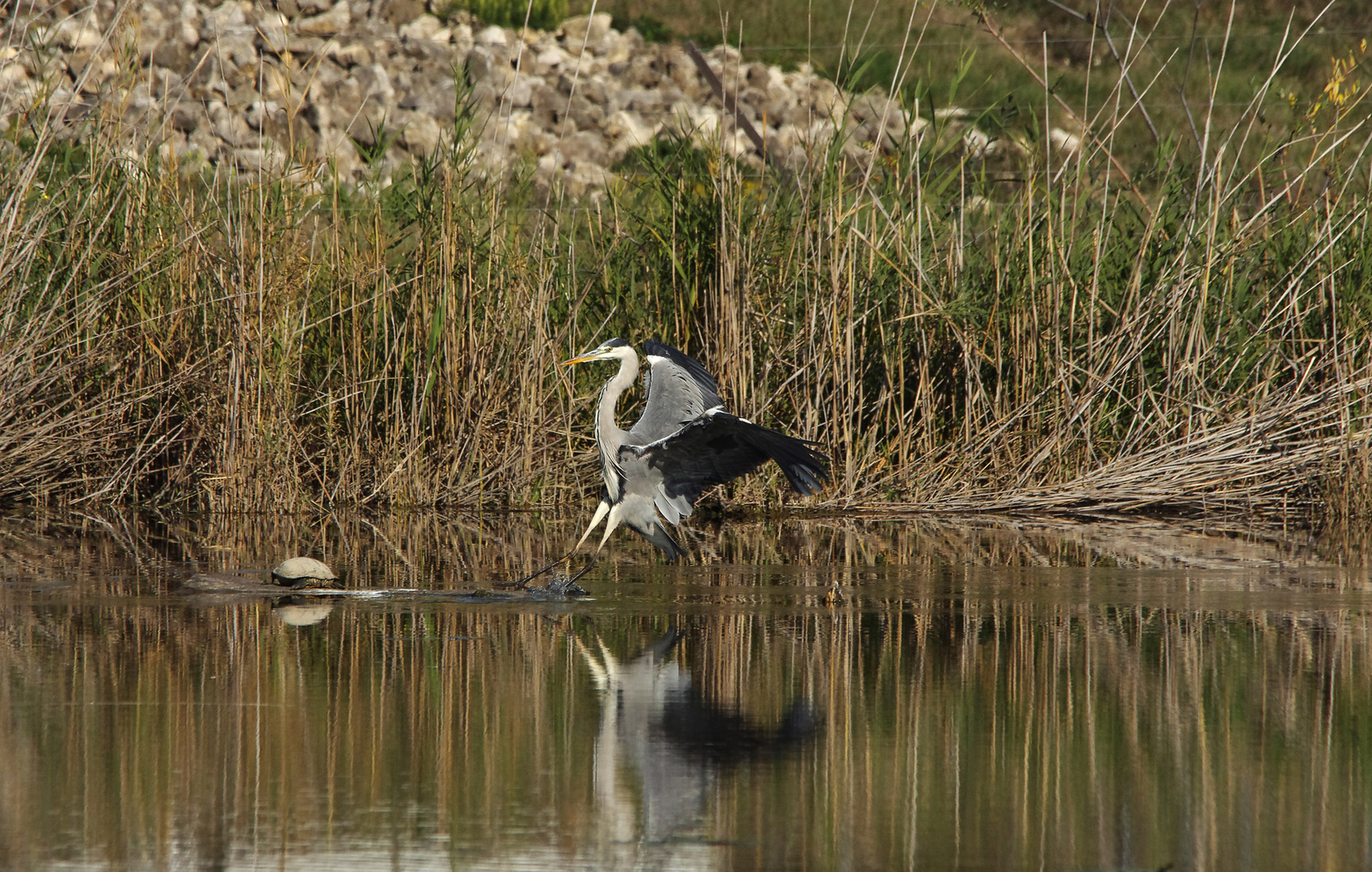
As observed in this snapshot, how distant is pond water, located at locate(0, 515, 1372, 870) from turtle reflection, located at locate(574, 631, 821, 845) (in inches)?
0.4

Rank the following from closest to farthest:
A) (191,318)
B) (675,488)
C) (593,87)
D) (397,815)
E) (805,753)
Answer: (397,815)
(805,753)
(675,488)
(191,318)
(593,87)

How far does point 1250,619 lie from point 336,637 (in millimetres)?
3010

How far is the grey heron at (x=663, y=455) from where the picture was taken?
5.96 m

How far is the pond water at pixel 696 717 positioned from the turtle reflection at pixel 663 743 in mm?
11

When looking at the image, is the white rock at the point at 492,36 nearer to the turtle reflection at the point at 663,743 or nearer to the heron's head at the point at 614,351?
the heron's head at the point at 614,351

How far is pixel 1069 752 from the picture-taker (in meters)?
3.63

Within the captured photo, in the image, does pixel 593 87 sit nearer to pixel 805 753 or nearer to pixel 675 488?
pixel 675 488

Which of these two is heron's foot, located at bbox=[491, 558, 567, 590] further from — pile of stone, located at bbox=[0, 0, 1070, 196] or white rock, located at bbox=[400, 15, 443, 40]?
white rock, located at bbox=[400, 15, 443, 40]

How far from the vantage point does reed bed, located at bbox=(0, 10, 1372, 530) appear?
7.80 meters

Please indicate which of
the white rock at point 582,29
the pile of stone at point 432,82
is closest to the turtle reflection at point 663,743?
the pile of stone at point 432,82

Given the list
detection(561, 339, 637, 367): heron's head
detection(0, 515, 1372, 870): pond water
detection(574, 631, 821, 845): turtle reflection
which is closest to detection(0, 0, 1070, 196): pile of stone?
detection(561, 339, 637, 367): heron's head

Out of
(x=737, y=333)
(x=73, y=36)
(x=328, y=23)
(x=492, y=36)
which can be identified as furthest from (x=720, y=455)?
(x=328, y=23)

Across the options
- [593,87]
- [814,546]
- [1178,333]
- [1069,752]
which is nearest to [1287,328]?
[1178,333]

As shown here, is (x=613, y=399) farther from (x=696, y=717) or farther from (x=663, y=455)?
(x=696, y=717)
